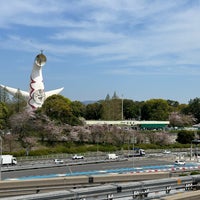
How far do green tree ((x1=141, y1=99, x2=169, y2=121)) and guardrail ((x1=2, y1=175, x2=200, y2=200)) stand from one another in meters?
95.5

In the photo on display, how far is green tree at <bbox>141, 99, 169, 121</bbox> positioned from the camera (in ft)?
352

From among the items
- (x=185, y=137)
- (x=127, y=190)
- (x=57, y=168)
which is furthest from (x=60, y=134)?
(x=127, y=190)

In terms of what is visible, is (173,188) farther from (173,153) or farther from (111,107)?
(111,107)

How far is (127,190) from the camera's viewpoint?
9.61m

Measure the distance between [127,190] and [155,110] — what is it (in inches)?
4053

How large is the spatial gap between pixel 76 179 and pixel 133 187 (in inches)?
216

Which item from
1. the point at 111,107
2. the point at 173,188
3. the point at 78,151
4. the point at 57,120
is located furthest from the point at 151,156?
the point at 173,188

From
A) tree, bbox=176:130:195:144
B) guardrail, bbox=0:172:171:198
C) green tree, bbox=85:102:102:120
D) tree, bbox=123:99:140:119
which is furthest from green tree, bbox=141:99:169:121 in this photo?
guardrail, bbox=0:172:171:198

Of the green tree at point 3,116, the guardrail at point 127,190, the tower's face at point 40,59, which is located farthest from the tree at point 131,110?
the guardrail at point 127,190

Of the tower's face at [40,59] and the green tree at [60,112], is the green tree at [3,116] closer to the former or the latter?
the green tree at [60,112]

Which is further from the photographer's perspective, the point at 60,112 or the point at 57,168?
the point at 60,112

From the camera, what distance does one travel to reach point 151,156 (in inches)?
2361

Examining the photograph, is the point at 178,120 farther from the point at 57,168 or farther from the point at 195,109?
the point at 57,168

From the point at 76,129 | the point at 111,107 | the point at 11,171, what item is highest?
the point at 111,107
